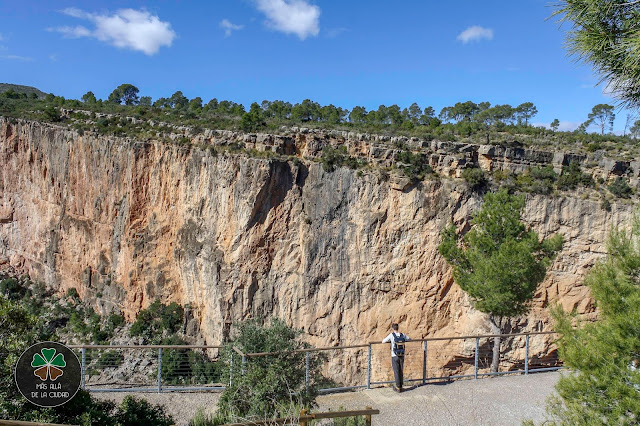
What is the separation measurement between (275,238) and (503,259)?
13.0 m

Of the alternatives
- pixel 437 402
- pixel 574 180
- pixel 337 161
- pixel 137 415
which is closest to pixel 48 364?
pixel 137 415

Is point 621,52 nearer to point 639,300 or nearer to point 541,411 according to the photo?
point 639,300

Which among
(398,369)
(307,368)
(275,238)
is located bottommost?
(398,369)

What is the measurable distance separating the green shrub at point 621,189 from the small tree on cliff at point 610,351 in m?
13.9

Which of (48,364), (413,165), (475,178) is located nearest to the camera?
(48,364)

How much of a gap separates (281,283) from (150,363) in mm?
7638

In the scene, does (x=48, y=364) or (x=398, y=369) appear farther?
(x=398, y=369)

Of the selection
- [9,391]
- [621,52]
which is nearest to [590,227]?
[621,52]

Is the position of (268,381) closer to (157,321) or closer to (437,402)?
(437,402)

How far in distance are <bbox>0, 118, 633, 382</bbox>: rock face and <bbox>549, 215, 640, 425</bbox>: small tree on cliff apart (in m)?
12.9

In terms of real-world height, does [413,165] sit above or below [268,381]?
above

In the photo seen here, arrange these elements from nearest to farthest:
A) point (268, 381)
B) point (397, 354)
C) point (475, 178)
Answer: point (268, 381)
point (397, 354)
point (475, 178)

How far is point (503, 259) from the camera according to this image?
39.5ft

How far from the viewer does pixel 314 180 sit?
72.8 feet
